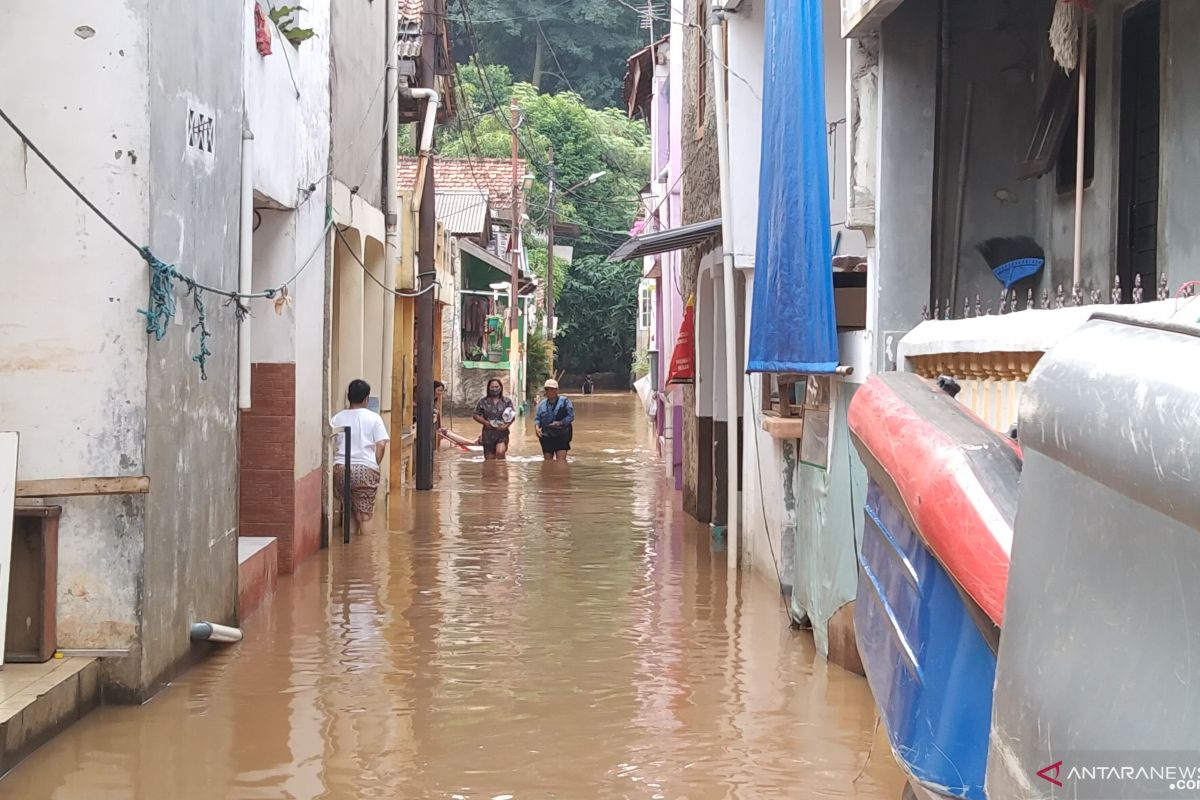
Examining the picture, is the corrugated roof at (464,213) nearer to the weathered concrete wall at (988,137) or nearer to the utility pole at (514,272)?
the utility pole at (514,272)

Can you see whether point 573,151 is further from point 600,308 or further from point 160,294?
point 160,294

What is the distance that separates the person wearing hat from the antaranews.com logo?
842 inches

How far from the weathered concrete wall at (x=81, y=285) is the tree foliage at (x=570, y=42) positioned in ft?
196

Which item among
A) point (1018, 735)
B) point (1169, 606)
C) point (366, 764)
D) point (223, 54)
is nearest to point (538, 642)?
point (366, 764)

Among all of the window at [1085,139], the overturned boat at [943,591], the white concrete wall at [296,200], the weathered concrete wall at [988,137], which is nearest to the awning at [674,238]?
the white concrete wall at [296,200]

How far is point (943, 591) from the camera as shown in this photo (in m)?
3.55

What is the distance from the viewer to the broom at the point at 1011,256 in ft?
27.2

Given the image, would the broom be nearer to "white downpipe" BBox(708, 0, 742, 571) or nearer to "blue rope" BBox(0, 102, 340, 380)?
"white downpipe" BBox(708, 0, 742, 571)

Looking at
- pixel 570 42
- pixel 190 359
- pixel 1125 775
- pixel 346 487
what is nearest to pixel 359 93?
pixel 346 487

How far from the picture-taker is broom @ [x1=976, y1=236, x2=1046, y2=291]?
8.28 metres

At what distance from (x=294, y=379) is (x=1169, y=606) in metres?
10.1

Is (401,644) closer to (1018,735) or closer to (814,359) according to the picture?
(814,359)

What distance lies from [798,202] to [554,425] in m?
15.1


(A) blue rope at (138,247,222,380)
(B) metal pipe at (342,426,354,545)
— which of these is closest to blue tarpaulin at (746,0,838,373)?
(A) blue rope at (138,247,222,380)
